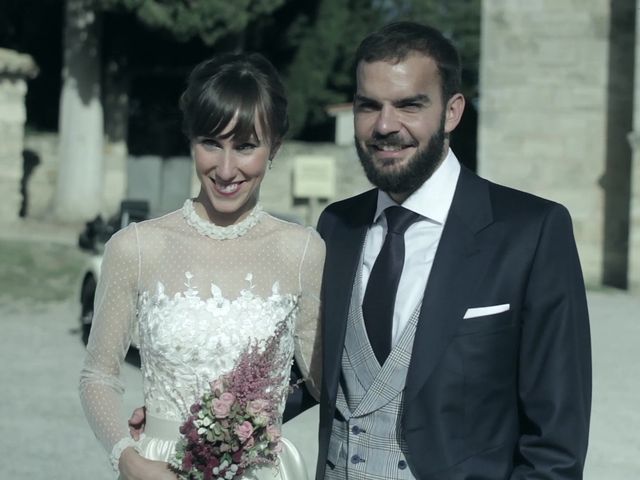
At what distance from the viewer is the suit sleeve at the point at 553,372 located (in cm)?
275

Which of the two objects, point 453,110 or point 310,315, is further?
point 310,315

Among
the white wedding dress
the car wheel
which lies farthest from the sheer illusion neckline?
the car wheel

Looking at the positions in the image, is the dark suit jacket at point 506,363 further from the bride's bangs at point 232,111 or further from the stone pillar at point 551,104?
the stone pillar at point 551,104

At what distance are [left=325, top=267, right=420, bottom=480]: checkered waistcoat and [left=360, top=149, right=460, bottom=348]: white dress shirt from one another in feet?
0.16

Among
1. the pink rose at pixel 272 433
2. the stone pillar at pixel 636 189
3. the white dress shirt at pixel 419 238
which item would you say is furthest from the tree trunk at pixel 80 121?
the pink rose at pixel 272 433

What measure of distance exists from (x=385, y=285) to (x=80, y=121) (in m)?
20.9

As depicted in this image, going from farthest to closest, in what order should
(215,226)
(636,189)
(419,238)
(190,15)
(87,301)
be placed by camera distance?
(190,15)
(636,189)
(87,301)
(215,226)
(419,238)

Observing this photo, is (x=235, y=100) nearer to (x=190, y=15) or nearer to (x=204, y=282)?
(x=204, y=282)

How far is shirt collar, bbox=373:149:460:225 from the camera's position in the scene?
117 inches

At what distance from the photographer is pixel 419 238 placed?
2.99 m

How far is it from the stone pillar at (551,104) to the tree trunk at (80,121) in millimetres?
8377

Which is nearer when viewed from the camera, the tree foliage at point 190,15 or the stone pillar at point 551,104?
the stone pillar at point 551,104

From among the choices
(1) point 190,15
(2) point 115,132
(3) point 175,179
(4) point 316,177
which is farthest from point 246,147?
(2) point 115,132

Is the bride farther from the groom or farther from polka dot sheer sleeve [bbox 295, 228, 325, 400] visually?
the groom
